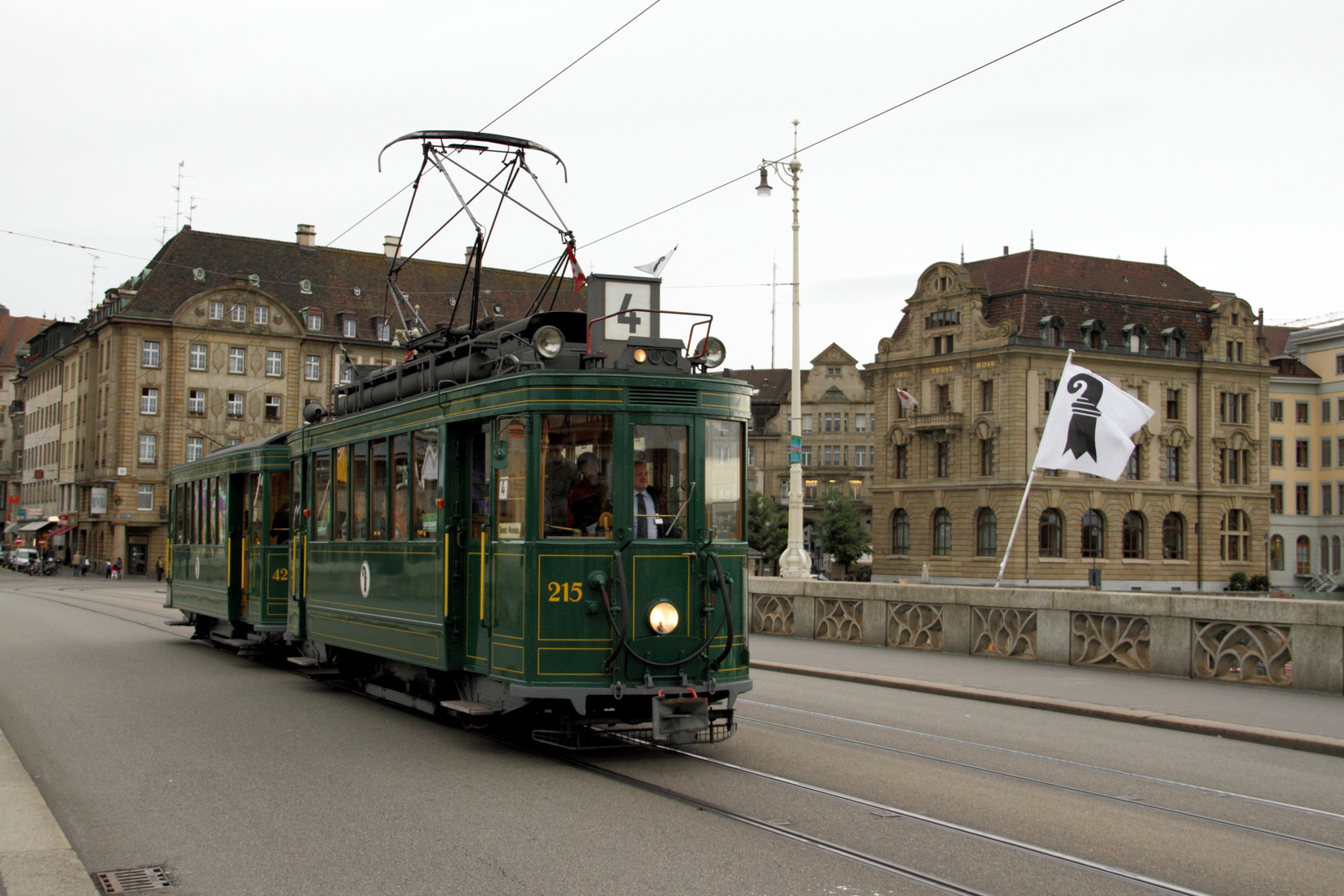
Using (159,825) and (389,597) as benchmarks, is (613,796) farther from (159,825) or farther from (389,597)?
(389,597)

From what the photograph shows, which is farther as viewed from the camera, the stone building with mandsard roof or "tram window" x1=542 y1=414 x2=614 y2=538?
the stone building with mandsard roof

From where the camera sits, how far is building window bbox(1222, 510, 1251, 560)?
78.1 m

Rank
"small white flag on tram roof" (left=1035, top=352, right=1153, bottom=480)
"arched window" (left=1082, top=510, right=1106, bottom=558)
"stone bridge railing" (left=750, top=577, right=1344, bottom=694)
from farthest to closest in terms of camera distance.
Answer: "arched window" (left=1082, top=510, right=1106, bottom=558), "small white flag on tram roof" (left=1035, top=352, right=1153, bottom=480), "stone bridge railing" (left=750, top=577, right=1344, bottom=694)

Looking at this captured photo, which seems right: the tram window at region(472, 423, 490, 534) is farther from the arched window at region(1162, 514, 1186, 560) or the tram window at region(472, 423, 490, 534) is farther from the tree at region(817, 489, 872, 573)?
the tree at region(817, 489, 872, 573)

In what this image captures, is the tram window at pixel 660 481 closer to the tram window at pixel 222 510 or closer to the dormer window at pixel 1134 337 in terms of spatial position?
the tram window at pixel 222 510

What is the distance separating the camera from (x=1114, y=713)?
1266 cm

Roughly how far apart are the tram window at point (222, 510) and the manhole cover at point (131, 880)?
1198 cm

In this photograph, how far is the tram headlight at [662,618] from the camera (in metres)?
9.29

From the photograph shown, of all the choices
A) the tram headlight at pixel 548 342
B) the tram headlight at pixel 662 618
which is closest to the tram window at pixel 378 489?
the tram headlight at pixel 548 342

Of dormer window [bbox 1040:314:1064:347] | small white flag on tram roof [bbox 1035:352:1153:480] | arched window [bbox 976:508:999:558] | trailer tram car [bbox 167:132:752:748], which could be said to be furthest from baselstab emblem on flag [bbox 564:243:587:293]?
dormer window [bbox 1040:314:1064:347]

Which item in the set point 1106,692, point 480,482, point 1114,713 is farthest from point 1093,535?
point 480,482

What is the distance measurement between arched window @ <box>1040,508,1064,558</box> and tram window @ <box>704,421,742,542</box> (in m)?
65.1

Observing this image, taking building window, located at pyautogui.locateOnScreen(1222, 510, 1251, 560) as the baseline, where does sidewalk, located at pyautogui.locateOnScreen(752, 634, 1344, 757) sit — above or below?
below

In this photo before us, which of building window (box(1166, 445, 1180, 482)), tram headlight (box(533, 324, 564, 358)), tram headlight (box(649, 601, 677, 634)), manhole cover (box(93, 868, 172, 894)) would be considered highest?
building window (box(1166, 445, 1180, 482))
